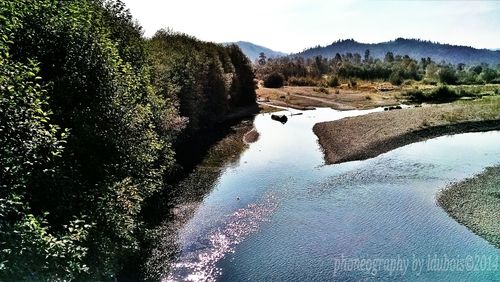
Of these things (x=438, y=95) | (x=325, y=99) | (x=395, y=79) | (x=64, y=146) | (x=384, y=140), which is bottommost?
(x=438, y=95)

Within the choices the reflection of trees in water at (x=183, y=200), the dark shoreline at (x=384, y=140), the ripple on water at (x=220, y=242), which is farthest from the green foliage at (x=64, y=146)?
the dark shoreline at (x=384, y=140)

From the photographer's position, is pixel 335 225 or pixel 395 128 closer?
pixel 335 225

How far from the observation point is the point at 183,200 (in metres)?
43.5

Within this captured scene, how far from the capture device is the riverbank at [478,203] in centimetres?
3384

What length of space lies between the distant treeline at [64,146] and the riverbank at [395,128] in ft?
129

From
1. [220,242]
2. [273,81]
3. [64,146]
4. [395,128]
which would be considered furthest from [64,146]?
[273,81]

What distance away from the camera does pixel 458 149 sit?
64.3 m

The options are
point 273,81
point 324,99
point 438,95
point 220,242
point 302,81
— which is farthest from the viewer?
point 302,81

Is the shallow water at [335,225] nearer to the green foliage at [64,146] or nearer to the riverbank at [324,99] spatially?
the green foliage at [64,146]

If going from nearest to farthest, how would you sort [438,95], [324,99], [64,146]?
1. [64,146]
2. [438,95]
3. [324,99]

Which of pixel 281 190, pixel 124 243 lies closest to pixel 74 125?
pixel 124 243

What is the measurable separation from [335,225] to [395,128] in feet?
144

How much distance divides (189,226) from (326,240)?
43.6ft

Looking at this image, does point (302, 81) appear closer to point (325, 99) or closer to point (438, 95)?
point (325, 99)
